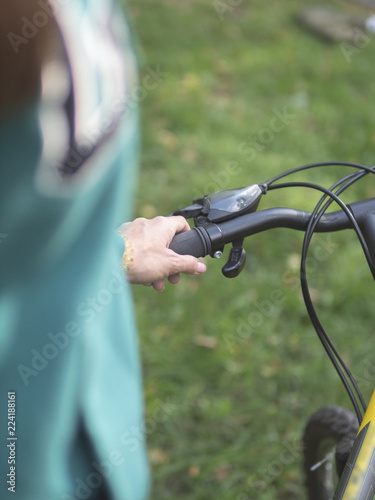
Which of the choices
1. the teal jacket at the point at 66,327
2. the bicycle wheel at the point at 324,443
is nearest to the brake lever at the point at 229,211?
the teal jacket at the point at 66,327

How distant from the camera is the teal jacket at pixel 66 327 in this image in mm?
831

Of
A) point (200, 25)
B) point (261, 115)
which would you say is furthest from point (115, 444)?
point (200, 25)

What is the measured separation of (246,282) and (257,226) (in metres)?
1.89

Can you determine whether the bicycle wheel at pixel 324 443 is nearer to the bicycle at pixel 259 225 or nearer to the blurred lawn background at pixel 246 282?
the bicycle at pixel 259 225

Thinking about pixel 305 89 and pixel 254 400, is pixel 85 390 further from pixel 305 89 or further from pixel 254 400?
pixel 305 89

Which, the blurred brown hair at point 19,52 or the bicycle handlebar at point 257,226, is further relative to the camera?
the bicycle handlebar at point 257,226

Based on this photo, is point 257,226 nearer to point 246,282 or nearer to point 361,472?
point 361,472

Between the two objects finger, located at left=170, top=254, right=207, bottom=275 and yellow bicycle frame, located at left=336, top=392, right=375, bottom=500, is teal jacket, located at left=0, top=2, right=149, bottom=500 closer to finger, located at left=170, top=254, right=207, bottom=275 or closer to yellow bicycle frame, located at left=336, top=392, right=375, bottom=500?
finger, located at left=170, top=254, right=207, bottom=275

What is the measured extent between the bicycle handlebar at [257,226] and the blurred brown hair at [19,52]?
414 mm

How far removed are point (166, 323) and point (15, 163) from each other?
205 cm

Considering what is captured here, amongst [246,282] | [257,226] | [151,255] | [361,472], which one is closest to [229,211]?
[257,226]

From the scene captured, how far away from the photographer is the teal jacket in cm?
83

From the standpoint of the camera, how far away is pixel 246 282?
118 inches

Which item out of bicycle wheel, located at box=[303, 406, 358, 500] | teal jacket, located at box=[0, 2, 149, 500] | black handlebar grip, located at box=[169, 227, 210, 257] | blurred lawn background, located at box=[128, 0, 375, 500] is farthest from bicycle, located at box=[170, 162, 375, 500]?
blurred lawn background, located at box=[128, 0, 375, 500]
